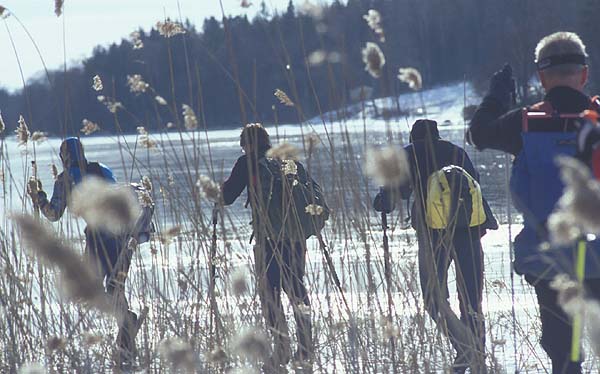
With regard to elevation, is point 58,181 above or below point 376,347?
above

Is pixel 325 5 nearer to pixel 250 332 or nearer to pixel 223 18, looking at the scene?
pixel 223 18

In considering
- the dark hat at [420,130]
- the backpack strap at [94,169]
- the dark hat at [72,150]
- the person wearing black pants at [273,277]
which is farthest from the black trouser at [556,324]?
the backpack strap at [94,169]

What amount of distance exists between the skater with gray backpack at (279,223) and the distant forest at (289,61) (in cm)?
27

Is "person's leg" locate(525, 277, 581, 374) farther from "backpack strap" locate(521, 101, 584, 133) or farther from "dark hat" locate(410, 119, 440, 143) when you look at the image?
"dark hat" locate(410, 119, 440, 143)

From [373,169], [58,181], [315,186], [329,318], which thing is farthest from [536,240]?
[58,181]

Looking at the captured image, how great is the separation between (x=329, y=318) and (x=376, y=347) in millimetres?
275

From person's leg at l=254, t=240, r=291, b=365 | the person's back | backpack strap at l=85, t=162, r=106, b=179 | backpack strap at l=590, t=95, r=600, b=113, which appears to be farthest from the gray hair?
backpack strap at l=85, t=162, r=106, b=179

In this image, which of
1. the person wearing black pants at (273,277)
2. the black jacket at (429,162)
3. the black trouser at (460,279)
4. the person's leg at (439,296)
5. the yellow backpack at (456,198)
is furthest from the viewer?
A: the black jacket at (429,162)

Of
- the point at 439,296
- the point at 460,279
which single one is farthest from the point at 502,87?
the point at 460,279

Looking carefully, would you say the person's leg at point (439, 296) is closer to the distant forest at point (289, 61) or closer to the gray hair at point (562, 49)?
the distant forest at point (289, 61)

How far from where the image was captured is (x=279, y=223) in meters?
4.92

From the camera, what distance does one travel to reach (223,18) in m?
3.67

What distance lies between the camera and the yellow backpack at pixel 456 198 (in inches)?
180

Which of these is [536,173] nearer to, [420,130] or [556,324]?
[556,324]
